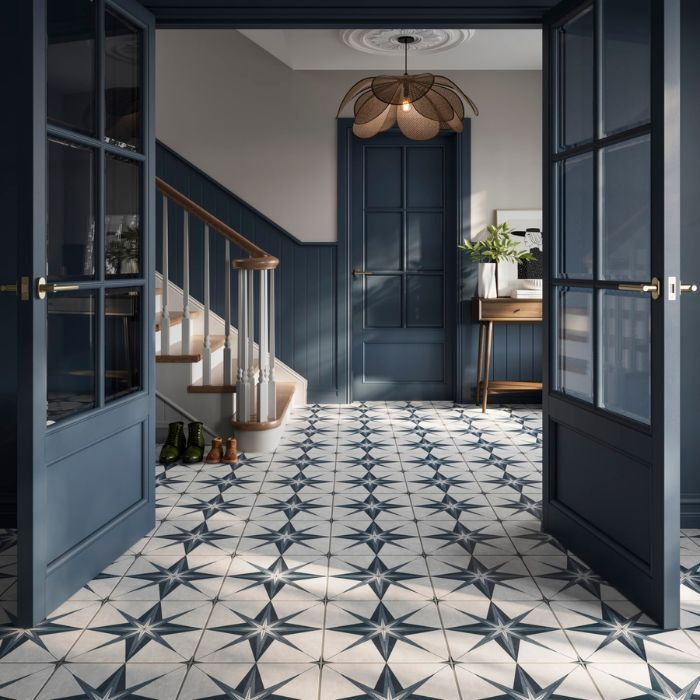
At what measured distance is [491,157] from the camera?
6.47 metres

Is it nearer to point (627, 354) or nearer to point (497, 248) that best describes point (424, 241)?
point (497, 248)

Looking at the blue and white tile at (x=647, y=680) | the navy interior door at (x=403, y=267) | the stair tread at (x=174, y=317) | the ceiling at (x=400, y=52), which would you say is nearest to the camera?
the blue and white tile at (x=647, y=680)

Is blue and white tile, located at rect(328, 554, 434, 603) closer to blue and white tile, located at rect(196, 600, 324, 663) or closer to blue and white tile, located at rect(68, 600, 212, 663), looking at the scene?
blue and white tile, located at rect(196, 600, 324, 663)

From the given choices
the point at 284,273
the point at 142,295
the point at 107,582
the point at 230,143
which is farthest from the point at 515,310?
the point at 107,582

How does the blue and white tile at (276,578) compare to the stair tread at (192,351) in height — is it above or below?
below

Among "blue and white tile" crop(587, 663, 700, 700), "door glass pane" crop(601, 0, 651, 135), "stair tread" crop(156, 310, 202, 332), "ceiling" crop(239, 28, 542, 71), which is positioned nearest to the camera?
"blue and white tile" crop(587, 663, 700, 700)

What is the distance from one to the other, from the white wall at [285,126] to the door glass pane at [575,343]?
3.63m

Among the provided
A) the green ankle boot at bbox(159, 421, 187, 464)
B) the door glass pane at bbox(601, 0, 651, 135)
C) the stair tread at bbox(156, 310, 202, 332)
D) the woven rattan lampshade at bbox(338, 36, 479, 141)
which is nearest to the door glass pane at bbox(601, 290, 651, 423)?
the door glass pane at bbox(601, 0, 651, 135)

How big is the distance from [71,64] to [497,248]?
14.1 feet

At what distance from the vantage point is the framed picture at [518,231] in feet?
21.2

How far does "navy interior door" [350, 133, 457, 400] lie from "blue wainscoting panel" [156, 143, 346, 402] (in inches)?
9.3

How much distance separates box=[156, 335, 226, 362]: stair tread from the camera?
4863 millimetres

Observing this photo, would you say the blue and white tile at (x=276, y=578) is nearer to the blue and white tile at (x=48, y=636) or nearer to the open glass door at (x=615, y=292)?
the blue and white tile at (x=48, y=636)

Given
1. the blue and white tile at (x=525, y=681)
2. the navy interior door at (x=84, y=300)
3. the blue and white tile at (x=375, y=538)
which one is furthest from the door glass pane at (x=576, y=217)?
the navy interior door at (x=84, y=300)
